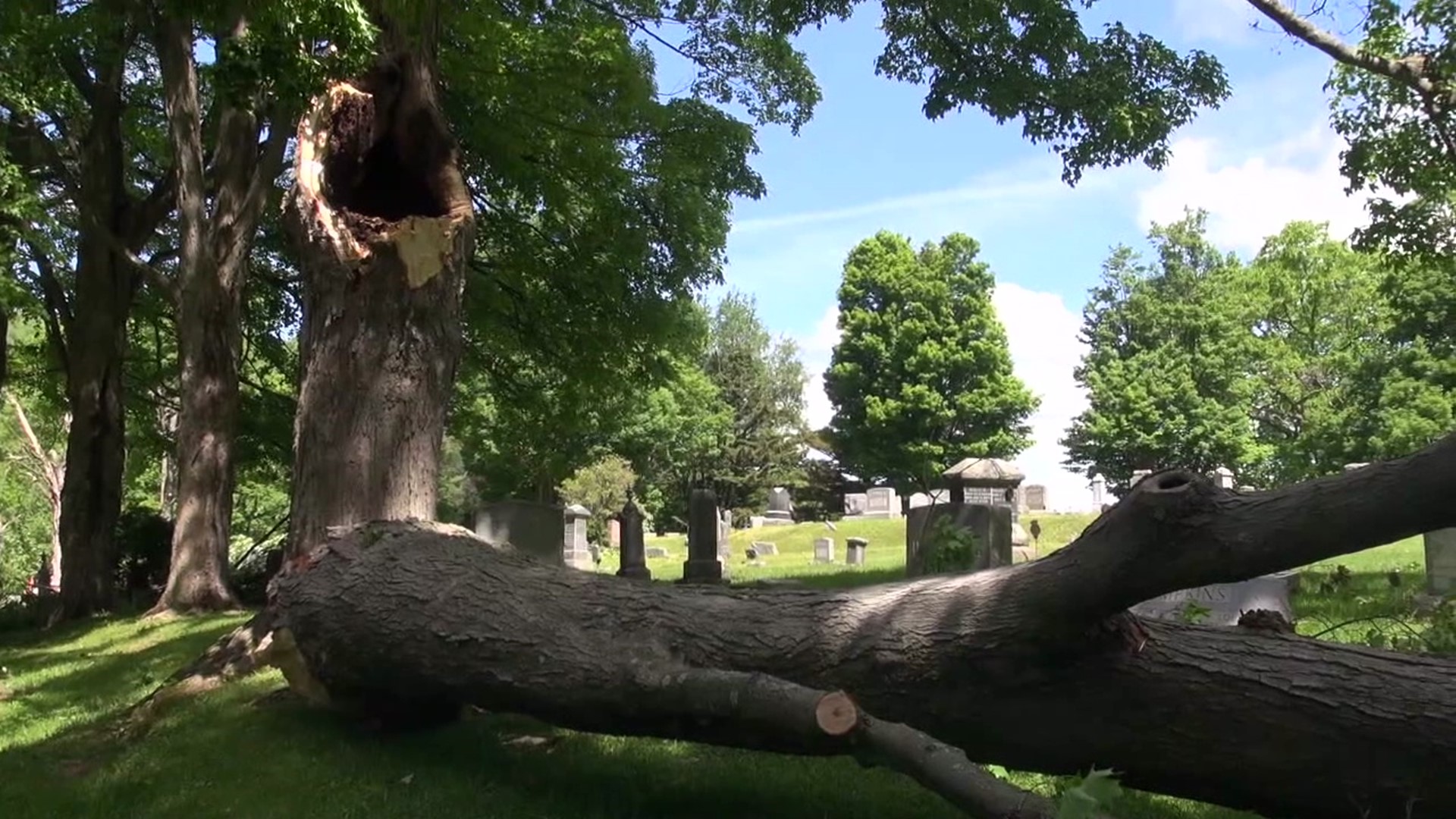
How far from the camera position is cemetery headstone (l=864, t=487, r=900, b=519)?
4703 centimetres

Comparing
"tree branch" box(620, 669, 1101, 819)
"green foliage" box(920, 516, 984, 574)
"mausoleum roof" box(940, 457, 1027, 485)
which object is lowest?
"tree branch" box(620, 669, 1101, 819)

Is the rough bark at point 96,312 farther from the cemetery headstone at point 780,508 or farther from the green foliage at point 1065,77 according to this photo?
the cemetery headstone at point 780,508

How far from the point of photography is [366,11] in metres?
7.88

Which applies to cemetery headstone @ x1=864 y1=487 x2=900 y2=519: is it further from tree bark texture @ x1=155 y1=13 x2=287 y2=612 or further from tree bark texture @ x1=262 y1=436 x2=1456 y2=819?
tree bark texture @ x1=262 y1=436 x2=1456 y2=819

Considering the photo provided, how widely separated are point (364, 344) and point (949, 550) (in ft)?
19.1

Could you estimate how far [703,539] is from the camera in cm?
1833

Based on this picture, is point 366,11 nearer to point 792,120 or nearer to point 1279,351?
point 792,120

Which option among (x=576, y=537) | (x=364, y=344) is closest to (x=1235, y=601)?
(x=364, y=344)

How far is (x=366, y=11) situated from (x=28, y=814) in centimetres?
538

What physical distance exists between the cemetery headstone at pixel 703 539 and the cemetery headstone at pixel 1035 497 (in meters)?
31.4

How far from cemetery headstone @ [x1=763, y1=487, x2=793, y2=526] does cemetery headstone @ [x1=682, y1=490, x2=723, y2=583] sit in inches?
1242

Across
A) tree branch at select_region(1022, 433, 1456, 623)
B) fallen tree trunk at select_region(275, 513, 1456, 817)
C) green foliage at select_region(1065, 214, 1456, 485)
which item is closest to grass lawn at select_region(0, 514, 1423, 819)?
fallen tree trunk at select_region(275, 513, 1456, 817)

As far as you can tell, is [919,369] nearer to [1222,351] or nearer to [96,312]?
[1222,351]

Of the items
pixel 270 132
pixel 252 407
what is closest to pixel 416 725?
pixel 270 132
